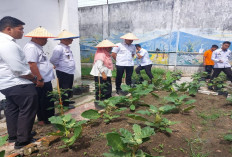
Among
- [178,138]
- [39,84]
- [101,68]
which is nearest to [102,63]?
[101,68]

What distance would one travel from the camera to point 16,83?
2.18 meters

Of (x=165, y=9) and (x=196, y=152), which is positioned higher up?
(x=165, y=9)

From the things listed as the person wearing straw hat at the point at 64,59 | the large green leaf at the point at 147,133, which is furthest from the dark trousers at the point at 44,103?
the large green leaf at the point at 147,133

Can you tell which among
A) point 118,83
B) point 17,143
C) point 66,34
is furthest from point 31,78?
point 118,83

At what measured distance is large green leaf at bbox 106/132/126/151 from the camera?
57.4 inches

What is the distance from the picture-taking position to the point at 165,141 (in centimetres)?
193

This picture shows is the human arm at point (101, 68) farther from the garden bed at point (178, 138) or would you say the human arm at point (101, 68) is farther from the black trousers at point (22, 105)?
the black trousers at point (22, 105)

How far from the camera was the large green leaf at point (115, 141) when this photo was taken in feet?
4.78

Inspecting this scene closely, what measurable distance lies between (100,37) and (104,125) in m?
8.48

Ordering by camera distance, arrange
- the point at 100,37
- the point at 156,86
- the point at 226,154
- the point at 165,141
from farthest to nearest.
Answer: the point at 100,37, the point at 156,86, the point at 165,141, the point at 226,154

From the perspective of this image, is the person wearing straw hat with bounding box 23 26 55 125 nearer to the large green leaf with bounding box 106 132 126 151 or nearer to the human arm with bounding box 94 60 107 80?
the human arm with bounding box 94 60 107 80

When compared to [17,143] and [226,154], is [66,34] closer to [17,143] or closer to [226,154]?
[17,143]

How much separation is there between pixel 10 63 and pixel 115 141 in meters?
1.61

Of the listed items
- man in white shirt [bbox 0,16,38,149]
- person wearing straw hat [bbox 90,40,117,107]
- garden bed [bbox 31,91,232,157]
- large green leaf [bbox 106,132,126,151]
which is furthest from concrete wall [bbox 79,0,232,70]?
large green leaf [bbox 106,132,126,151]
